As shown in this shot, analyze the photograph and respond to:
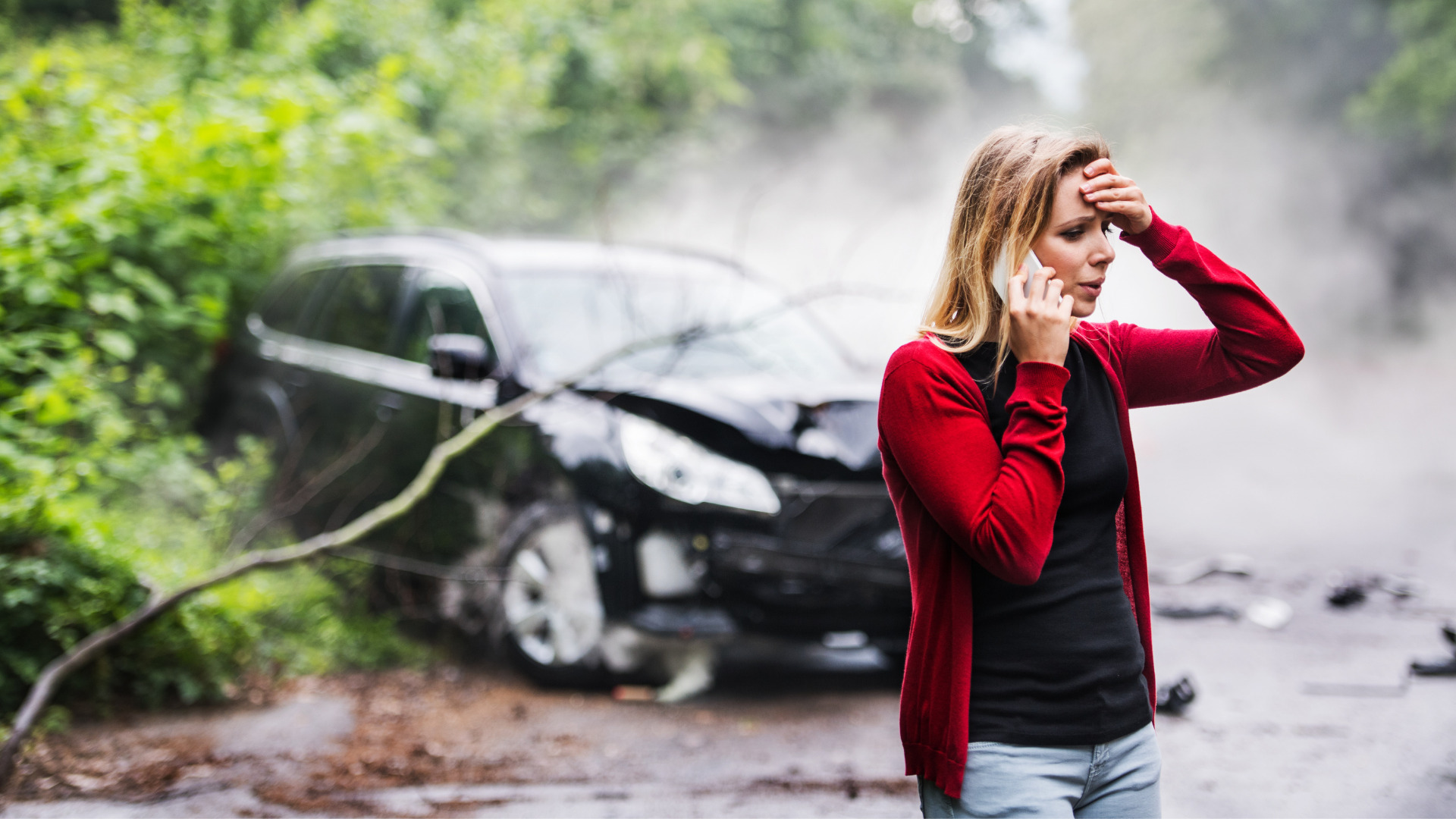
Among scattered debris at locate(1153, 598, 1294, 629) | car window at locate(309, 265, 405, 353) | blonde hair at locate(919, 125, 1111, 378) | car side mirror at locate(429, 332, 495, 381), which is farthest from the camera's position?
car window at locate(309, 265, 405, 353)

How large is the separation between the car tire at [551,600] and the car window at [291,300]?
2.99 meters

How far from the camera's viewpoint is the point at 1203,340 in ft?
6.64

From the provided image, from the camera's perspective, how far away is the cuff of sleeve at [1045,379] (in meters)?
1.62

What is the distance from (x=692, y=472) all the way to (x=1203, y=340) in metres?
2.40

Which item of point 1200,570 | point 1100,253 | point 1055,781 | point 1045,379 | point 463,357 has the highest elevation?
point 463,357

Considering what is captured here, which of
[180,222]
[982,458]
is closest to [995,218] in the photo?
[982,458]

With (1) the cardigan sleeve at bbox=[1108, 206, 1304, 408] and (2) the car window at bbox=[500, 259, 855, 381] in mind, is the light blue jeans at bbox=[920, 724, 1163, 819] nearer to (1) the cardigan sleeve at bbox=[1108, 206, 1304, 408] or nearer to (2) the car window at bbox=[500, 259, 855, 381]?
(1) the cardigan sleeve at bbox=[1108, 206, 1304, 408]

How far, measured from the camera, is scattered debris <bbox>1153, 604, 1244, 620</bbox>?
5.39 m

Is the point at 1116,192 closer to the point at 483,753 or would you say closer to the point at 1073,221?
the point at 1073,221

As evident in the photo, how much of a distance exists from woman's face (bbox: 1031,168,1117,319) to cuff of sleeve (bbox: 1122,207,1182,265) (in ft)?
0.62

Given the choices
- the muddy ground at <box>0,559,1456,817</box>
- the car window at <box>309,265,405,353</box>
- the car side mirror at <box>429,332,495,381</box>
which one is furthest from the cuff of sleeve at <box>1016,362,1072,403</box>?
the car window at <box>309,265,405,353</box>

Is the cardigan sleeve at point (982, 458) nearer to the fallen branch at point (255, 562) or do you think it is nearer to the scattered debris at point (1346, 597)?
the fallen branch at point (255, 562)

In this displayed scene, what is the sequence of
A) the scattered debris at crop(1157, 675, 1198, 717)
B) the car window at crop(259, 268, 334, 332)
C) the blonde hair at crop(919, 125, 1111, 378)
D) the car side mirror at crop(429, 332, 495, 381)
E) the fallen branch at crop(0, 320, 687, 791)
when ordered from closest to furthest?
the blonde hair at crop(919, 125, 1111, 378) < the fallen branch at crop(0, 320, 687, 791) < the scattered debris at crop(1157, 675, 1198, 717) < the car side mirror at crop(429, 332, 495, 381) < the car window at crop(259, 268, 334, 332)

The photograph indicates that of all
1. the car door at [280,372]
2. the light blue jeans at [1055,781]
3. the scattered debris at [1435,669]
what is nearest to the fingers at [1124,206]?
the light blue jeans at [1055,781]
